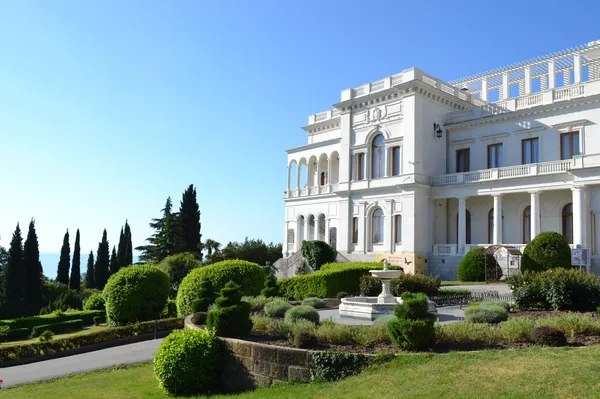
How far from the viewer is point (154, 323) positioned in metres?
22.0

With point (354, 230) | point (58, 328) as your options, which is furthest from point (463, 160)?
point (58, 328)

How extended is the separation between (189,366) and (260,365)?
5.17 ft

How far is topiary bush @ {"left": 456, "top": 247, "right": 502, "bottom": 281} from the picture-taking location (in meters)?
32.4

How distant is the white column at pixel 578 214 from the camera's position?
31188 millimetres

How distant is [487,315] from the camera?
14.2 metres

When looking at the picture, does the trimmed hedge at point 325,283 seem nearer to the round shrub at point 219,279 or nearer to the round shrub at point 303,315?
the round shrub at point 219,279

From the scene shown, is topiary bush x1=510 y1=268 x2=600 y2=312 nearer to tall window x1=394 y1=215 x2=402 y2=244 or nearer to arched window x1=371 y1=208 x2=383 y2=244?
tall window x1=394 y1=215 x2=402 y2=244

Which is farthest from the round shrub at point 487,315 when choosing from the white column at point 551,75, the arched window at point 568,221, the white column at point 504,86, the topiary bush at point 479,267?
the white column at point 504,86

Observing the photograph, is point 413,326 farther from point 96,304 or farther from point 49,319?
point 96,304

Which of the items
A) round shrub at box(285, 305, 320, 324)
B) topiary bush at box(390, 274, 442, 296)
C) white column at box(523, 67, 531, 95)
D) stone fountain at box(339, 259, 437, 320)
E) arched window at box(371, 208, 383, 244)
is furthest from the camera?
white column at box(523, 67, 531, 95)

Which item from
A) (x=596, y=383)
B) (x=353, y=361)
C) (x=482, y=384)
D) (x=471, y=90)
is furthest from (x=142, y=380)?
(x=471, y=90)

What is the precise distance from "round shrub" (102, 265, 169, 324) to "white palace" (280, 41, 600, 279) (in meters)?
17.8

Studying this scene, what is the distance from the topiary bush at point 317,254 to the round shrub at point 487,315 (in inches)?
977

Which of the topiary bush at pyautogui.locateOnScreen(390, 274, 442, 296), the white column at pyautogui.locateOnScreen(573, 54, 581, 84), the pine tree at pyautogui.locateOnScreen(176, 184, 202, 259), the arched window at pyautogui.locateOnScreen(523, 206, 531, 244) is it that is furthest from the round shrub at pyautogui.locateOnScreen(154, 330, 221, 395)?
the pine tree at pyautogui.locateOnScreen(176, 184, 202, 259)
